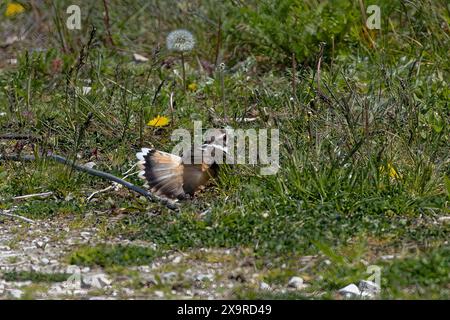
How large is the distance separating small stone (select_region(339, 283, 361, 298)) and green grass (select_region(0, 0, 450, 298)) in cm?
5

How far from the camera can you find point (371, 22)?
23.4 feet

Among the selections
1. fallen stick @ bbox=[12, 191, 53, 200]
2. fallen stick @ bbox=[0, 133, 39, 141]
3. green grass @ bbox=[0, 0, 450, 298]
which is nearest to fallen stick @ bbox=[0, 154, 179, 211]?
green grass @ bbox=[0, 0, 450, 298]

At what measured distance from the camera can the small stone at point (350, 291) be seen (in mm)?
4207

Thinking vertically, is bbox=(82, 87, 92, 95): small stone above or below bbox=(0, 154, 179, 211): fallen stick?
above

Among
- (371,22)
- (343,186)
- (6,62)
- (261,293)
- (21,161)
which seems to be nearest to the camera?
(261,293)

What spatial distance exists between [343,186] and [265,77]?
2.19 metres

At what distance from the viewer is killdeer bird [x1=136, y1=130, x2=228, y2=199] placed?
541 centimetres

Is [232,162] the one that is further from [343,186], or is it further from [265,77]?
[265,77]

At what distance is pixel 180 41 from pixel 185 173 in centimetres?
237

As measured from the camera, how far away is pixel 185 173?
5.41 metres

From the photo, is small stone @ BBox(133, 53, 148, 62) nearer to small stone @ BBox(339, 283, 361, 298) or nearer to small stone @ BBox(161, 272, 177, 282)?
small stone @ BBox(161, 272, 177, 282)

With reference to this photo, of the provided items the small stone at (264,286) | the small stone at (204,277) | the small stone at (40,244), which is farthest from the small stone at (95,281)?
the small stone at (264,286)
